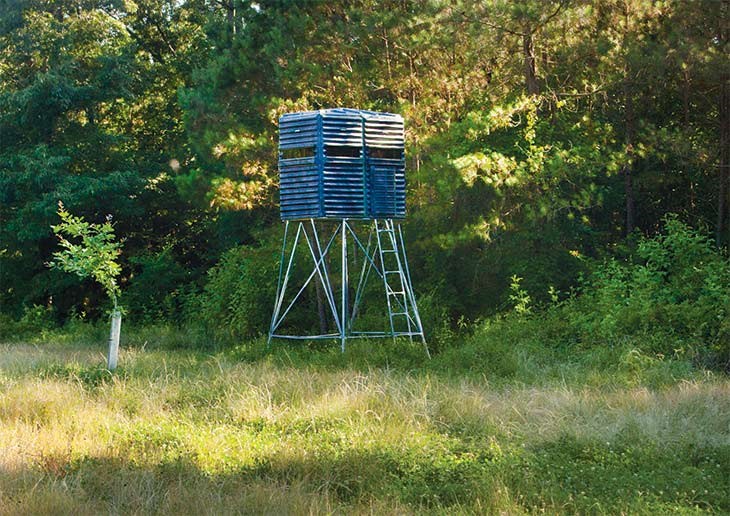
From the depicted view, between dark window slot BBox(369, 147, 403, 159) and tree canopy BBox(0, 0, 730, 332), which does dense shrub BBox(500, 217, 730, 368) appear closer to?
tree canopy BBox(0, 0, 730, 332)

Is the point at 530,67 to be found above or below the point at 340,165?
above

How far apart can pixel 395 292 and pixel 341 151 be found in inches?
110

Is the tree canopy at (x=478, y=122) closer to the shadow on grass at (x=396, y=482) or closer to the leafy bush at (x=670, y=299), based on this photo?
the leafy bush at (x=670, y=299)

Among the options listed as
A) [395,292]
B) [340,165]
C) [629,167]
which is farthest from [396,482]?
[629,167]

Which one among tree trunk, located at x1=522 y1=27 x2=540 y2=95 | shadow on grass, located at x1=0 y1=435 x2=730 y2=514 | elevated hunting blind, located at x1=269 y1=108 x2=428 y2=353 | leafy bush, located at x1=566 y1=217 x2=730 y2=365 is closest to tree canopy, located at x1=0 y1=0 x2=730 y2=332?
tree trunk, located at x1=522 y1=27 x2=540 y2=95

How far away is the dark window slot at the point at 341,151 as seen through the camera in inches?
618

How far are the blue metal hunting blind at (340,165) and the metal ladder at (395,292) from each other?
533mm

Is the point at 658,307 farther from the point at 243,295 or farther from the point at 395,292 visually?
the point at 243,295

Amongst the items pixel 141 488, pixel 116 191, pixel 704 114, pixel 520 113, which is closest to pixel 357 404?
pixel 141 488

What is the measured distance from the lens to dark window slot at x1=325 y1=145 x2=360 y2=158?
1569cm

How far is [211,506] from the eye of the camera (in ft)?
21.7

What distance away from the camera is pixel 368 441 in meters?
8.47

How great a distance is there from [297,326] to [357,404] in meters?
9.45

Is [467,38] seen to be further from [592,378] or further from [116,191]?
[116,191]
